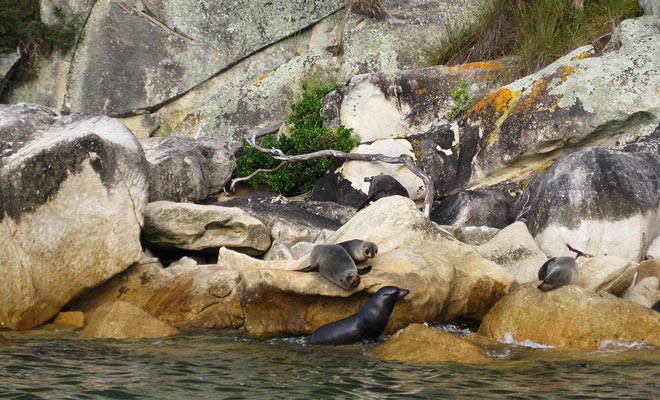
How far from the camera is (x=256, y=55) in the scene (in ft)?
49.5

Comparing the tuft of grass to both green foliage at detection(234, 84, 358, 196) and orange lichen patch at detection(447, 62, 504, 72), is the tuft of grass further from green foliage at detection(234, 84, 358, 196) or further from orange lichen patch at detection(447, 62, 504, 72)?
green foliage at detection(234, 84, 358, 196)

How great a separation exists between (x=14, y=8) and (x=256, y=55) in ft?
13.3

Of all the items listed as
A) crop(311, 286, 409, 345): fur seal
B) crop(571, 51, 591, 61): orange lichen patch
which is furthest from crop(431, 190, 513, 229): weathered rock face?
crop(311, 286, 409, 345): fur seal

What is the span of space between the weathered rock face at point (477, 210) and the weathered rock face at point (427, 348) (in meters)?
4.22

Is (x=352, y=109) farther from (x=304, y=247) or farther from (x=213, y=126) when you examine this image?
(x=304, y=247)

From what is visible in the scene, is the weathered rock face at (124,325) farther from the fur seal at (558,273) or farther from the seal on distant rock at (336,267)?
the fur seal at (558,273)

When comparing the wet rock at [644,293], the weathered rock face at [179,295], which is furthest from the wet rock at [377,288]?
the wet rock at [644,293]

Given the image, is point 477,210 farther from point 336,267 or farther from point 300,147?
point 336,267

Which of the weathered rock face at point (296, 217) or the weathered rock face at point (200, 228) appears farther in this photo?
the weathered rock face at point (296, 217)

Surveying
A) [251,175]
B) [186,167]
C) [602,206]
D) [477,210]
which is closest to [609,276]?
[602,206]

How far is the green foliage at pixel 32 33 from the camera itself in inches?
560

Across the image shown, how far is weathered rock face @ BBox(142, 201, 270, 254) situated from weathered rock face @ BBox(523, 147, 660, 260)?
123 inches

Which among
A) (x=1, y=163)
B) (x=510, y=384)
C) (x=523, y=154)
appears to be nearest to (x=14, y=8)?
(x=1, y=163)

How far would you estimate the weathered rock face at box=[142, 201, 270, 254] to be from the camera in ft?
29.6
